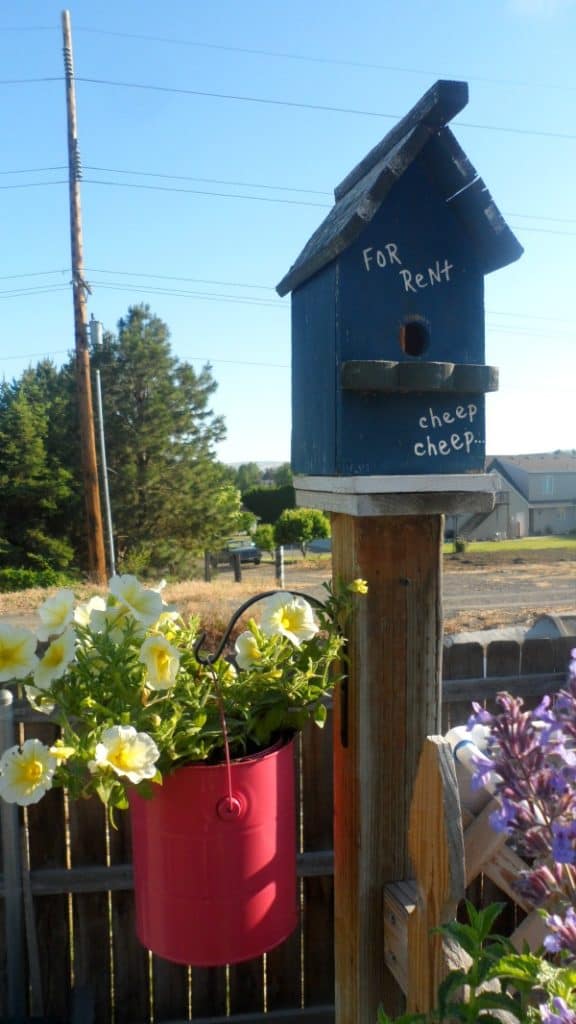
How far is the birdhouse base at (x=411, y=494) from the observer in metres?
1.51

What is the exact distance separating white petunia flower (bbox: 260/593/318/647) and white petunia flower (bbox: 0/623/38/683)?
16.6 inches

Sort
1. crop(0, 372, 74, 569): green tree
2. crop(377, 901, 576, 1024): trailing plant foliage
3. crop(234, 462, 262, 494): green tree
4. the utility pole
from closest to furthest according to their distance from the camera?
crop(377, 901, 576, 1024): trailing plant foliage → the utility pole → crop(0, 372, 74, 569): green tree → crop(234, 462, 262, 494): green tree

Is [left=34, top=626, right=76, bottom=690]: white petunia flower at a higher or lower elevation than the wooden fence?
higher

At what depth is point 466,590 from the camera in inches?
944

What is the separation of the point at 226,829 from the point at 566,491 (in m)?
59.6

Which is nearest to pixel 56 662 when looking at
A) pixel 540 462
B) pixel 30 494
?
pixel 30 494

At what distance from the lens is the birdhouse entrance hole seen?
1.63 m

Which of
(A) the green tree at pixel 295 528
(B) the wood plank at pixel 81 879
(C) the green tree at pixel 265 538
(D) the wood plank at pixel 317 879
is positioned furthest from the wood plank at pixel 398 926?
(C) the green tree at pixel 265 538

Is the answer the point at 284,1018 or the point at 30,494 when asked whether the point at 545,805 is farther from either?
the point at 30,494

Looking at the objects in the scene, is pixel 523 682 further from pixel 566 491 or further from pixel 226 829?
pixel 566 491

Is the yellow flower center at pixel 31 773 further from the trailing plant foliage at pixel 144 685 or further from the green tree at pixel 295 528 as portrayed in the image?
the green tree at pixel 295 528

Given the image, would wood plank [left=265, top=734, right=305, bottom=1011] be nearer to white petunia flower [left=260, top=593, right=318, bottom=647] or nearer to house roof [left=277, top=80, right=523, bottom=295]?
white petunia flower [left=260, top=593, right=318, bottom=647]

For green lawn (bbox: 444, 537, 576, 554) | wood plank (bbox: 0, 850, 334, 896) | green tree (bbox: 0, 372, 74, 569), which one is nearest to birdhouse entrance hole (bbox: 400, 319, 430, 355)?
wood plank (bbox: 0, 850, 334, 896)

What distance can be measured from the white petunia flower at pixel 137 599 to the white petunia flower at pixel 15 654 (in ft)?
0.56
